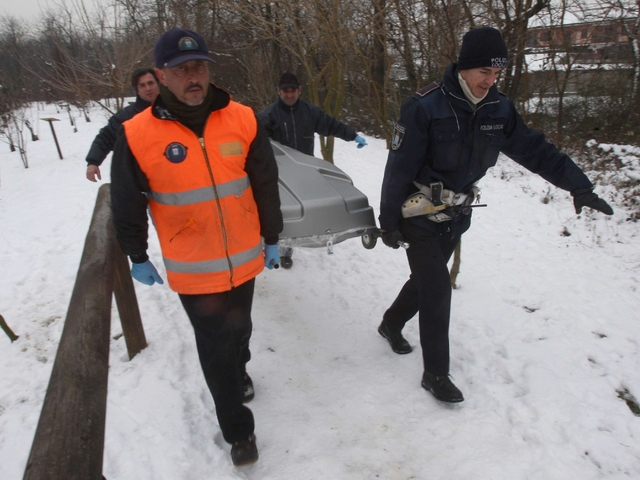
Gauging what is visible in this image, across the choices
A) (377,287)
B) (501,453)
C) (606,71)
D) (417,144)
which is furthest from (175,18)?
(501,453)

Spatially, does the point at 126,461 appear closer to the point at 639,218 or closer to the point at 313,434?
the point at 313,434

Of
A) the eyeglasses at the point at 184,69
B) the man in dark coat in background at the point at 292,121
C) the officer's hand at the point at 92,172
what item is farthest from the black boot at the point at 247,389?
the officer's hand at the point at 92,172

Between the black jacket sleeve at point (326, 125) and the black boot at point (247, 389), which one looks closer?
the black boot at point (247, 389)

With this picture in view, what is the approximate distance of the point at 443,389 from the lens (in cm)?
254

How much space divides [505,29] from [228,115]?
27.4ft

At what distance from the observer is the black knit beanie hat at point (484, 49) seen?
7.22 feet

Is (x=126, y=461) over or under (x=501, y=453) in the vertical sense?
over

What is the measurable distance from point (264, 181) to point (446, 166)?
3.26ft

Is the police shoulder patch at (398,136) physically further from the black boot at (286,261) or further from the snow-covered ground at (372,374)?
the black boot at (286,261)

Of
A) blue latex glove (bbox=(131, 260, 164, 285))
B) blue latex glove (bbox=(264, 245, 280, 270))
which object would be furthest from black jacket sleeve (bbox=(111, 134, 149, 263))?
blue latex glove (bbox=(264, 245, 280, 270))

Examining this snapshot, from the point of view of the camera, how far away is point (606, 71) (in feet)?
31.4

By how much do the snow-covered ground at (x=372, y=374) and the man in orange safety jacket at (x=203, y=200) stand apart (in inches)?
16.0

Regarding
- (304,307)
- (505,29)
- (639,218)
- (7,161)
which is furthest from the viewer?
(7,161)

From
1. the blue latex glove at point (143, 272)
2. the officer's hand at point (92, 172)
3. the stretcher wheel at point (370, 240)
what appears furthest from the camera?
the officer's hand at point (92, 172)
